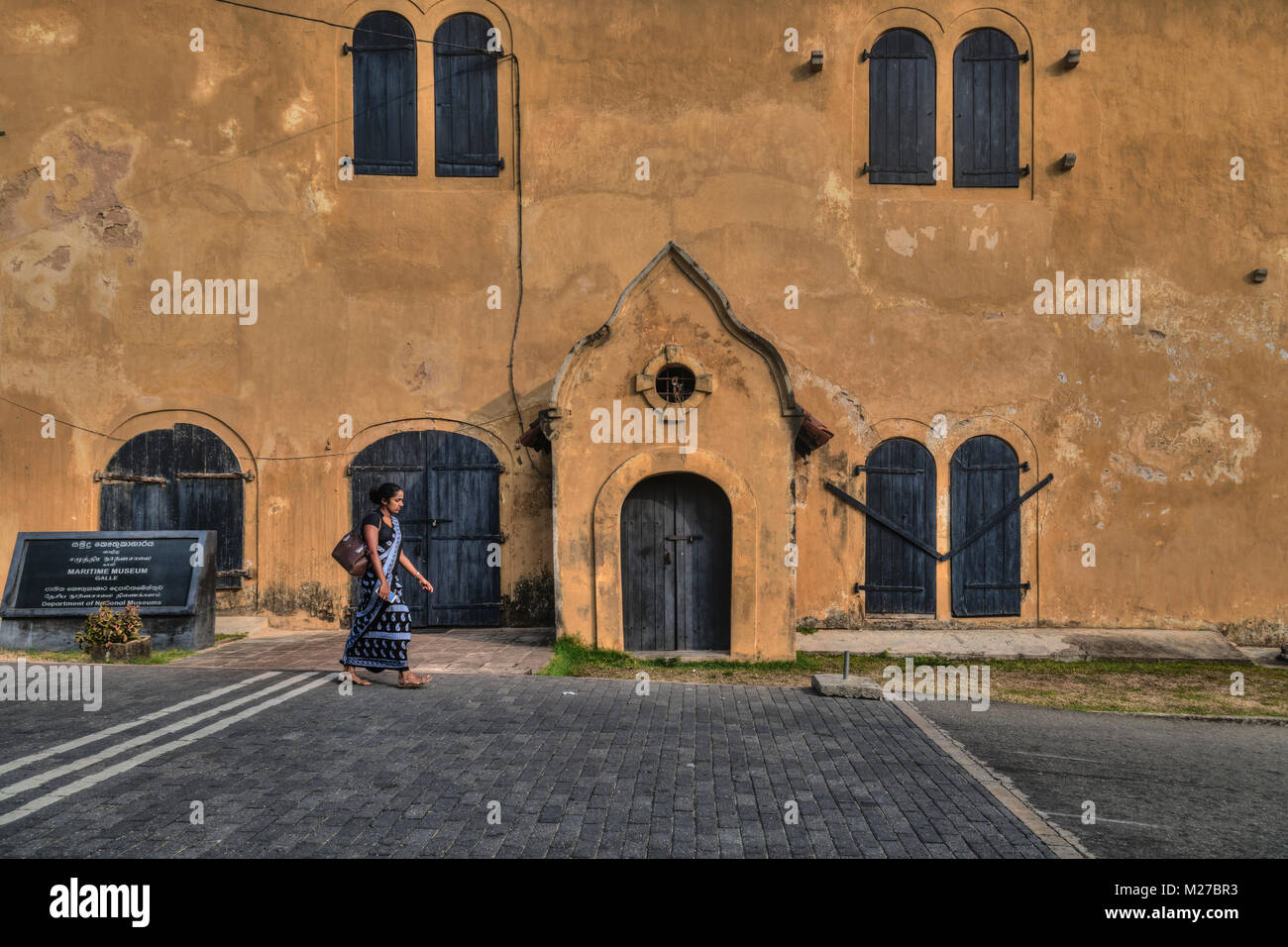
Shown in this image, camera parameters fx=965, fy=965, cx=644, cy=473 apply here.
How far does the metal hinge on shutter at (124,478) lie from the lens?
1310cm

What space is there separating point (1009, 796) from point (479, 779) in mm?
3147

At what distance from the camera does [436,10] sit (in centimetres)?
1377

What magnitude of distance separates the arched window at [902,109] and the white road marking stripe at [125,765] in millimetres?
10602

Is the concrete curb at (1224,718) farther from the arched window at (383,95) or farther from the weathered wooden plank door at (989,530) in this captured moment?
the arched window at (383,95)

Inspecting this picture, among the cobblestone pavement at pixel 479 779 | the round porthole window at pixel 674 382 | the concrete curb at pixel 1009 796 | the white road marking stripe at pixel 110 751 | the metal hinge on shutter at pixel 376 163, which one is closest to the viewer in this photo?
the cobblestone pavement at pixel 479 779

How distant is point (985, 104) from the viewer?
1388 cm

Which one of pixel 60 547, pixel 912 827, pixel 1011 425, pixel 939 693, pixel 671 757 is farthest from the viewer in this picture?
pixel 1011 425

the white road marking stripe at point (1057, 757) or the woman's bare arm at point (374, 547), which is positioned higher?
the woman's bare arm at point (374, 547)

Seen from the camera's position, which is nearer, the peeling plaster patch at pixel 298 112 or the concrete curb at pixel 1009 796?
the concrete curb at pixel 1009 796

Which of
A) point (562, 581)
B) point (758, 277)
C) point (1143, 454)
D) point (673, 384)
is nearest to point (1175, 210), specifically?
point (1143, 454)

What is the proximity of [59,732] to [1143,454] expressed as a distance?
1317cm

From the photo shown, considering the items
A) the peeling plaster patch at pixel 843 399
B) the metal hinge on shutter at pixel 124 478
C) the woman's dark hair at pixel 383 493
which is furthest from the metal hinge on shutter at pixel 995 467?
the metal hinge on shutter at pixel 124 478

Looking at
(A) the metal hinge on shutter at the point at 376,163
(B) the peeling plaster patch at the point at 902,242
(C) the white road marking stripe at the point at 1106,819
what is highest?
(A) the metal hinge on shutter at the point at 376,163

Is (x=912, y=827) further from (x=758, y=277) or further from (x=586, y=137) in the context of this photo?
(x=586, y=137)
